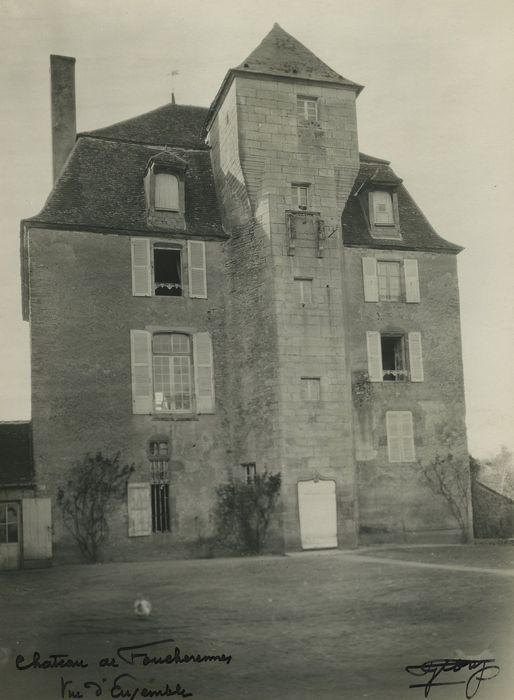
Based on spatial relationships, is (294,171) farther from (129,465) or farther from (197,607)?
(197,607)

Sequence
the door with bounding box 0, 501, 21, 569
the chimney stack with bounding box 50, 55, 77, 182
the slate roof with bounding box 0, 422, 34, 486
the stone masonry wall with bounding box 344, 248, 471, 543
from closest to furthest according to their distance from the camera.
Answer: the door with bounding box 0, 501, 21, 569
the slate roof with bounding box 0, 422, 34, 486
the stone masonry wall with bounding box 344, 248, 471, 543
the chimney stack with bounding box 50, 55, 77, 182

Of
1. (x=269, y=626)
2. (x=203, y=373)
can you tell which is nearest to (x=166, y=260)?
(x=203, y=373)

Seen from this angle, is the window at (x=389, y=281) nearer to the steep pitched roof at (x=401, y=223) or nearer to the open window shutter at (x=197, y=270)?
the steep pitched roof at (x=401, y=223)

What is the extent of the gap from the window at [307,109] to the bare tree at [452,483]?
34.0ft

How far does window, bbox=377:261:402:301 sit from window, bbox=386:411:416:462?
11.5ft

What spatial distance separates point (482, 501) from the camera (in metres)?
24.0

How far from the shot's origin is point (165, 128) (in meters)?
25.8

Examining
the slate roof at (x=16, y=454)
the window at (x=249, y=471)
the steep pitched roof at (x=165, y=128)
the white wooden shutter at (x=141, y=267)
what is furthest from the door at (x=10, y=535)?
the steep pitched roof at (x=165, y=128)

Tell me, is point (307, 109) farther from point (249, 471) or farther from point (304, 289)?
point (249, 471)

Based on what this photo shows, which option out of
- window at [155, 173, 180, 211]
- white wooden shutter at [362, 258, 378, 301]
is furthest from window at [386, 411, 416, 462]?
window at [155, 173, 180, 211]

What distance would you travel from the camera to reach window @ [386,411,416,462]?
23406mm

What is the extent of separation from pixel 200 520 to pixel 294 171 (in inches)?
387

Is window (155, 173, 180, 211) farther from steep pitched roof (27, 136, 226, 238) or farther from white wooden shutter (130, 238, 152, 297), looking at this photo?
white wooden shutter (130, 238, 152, 297)

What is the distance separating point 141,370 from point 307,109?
870 cm
